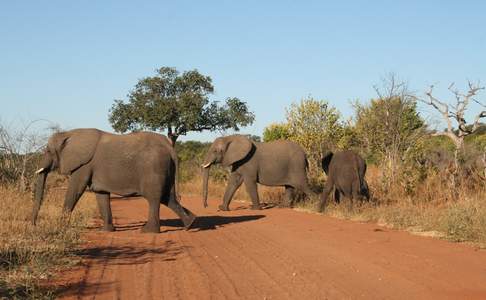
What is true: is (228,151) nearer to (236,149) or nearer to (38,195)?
(236,149)

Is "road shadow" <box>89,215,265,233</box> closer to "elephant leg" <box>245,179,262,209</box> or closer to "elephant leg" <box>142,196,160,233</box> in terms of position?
"elephant leg" <box>142,196,160,233</box>

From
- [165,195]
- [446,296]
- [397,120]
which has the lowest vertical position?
[446,296]

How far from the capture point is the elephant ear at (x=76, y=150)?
467 inches

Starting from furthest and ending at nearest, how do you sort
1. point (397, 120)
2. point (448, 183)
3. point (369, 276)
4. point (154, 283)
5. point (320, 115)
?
1. point (320, 115)
2. point (397, 120)
3. point (448, 183)
4. point (369, 276)
5. point (154, 283)

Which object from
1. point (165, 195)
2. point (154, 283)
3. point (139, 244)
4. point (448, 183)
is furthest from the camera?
point (448, 183)

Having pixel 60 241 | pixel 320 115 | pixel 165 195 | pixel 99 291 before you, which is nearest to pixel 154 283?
pixel 99 291

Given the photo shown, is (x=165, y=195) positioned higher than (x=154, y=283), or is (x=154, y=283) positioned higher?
(x=165, y=195)

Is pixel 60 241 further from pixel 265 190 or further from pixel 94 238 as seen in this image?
pixel 265 190

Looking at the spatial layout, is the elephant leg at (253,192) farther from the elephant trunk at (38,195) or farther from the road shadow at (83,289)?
the road shadow at (83,289)

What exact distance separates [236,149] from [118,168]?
6655mm

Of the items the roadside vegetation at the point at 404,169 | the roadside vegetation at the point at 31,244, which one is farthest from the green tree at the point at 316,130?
the roadside vegetation at the point at 31,244

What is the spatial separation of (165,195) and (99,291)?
220 inches

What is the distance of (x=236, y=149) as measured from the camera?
18.0 m

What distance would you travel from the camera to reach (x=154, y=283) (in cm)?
678
